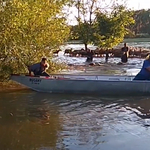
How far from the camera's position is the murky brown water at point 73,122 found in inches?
351

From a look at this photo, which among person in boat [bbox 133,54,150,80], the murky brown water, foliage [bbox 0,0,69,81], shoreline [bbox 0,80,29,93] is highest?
foliage [bbox 0,0,69,81]

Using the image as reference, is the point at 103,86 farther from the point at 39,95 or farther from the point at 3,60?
the point at 3,60

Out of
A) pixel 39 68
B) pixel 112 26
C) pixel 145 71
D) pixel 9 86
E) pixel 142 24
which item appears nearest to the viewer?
pixel 145 71

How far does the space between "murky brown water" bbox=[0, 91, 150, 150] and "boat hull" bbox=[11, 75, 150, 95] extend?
0.35 metres

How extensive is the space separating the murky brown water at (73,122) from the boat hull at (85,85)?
35 centimetres

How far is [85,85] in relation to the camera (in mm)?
14859

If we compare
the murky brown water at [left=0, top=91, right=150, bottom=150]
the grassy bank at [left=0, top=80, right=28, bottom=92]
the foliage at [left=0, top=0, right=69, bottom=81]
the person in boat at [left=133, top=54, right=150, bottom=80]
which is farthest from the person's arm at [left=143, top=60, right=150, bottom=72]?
the grassy bank at [left=0, top=80, right=28, bottom=92]

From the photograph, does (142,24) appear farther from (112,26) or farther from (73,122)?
(73,122)

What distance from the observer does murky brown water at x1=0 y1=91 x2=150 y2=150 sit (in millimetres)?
8906

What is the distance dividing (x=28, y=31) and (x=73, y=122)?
6204mm

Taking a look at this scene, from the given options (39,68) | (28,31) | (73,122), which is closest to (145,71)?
(39,68)

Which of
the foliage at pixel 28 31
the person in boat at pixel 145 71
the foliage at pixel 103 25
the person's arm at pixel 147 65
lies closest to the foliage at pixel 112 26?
the foliage at pixel 103 25

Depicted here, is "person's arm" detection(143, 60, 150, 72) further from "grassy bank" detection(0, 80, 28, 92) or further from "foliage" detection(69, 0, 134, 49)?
"foliage" detection(69, 0, 134, 49)

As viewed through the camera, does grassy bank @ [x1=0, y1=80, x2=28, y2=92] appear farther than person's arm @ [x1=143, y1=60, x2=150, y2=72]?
Yes
